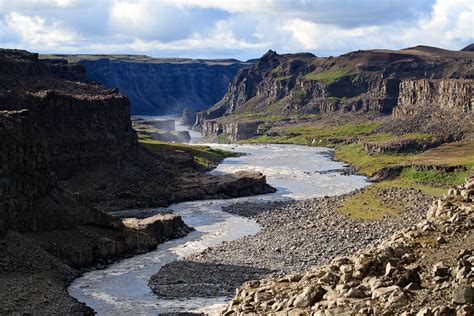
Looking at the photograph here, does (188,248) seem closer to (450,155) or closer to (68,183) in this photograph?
(68,183)

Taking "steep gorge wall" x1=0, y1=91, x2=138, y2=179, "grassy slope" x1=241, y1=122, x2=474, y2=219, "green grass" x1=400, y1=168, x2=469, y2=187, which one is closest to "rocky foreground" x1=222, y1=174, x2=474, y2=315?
"grassy slope" x1=241, y1=122, x2=474, y2=219

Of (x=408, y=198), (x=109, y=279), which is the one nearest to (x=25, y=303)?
(x=109, y=279)

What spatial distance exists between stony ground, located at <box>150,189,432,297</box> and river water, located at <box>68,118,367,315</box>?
2.25 m

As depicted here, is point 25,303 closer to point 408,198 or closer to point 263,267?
point 263,267

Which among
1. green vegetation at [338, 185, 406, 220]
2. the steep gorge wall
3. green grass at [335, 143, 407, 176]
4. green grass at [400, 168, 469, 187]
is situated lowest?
green grass at [335, 143, 407, 176]

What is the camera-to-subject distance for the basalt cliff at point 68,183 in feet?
238

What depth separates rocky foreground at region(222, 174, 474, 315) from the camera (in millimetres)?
31703

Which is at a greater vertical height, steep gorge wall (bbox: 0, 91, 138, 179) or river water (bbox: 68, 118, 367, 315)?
steep gorge wall (bbox: 0, 91, 138, 179)

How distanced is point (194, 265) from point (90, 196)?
4772 cm

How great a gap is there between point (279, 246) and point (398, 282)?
5453 centimetres

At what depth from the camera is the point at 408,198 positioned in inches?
4916

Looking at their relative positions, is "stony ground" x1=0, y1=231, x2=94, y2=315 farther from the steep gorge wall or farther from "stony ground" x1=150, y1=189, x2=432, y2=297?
the steep gorge wall

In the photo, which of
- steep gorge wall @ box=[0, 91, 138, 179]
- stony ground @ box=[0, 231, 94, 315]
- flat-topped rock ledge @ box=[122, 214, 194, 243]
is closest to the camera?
stony ground @ box=[0, 231, 94, 315]

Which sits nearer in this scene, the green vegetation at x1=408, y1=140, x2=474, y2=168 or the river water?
the river water
